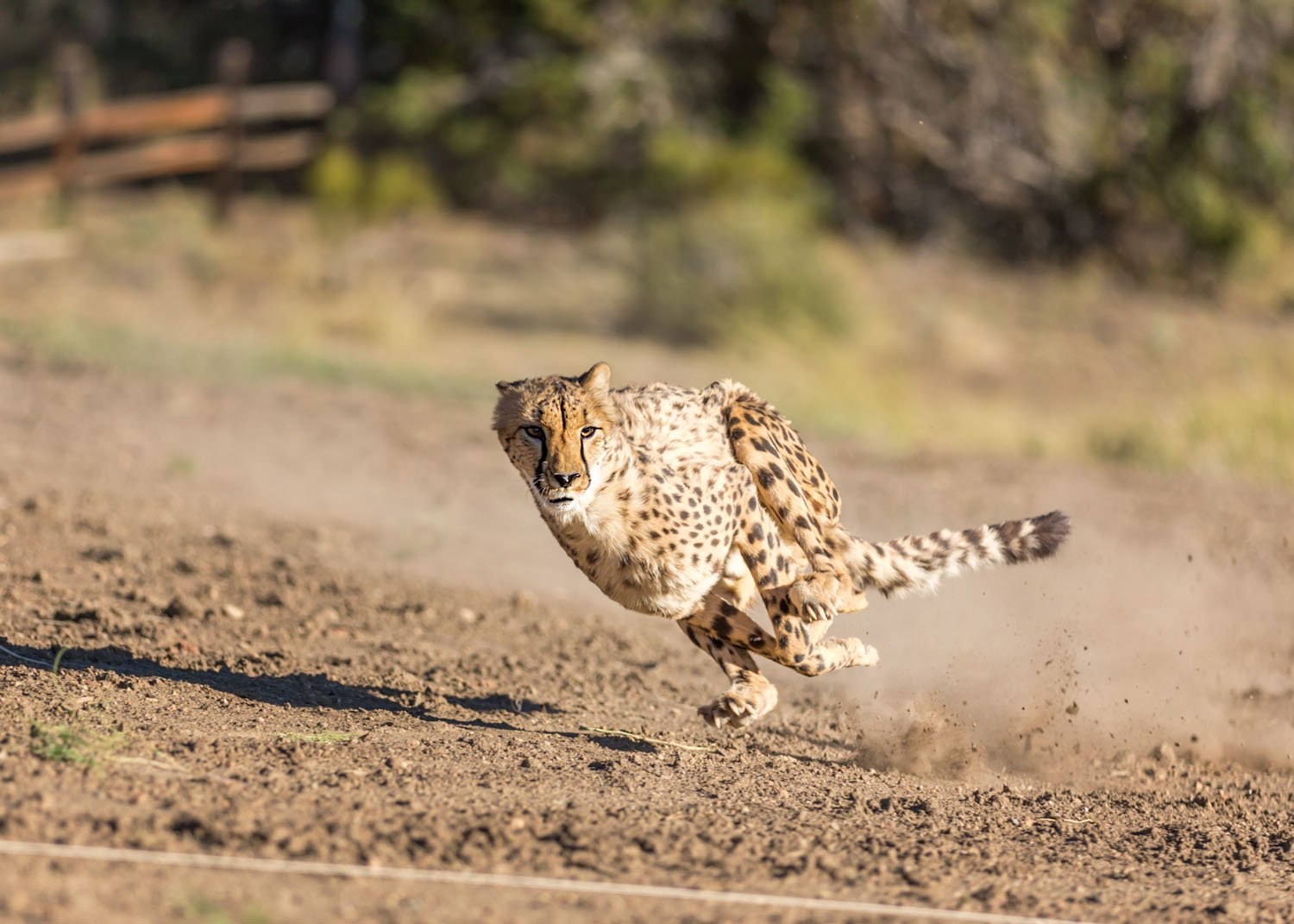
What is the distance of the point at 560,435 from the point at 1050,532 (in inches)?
66.5

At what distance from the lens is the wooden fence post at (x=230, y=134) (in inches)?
699

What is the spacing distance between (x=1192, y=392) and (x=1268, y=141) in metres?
5.47

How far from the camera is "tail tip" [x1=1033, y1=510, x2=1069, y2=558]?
17.5ft

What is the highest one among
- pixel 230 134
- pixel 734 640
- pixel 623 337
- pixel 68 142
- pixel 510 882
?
pixel 230 134

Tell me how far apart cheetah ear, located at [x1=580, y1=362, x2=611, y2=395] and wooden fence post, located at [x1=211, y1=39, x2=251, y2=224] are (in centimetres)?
1377

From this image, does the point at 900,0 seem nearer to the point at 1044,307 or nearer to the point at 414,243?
the point at 1044,307

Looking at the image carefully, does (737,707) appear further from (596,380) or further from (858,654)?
(596,380)

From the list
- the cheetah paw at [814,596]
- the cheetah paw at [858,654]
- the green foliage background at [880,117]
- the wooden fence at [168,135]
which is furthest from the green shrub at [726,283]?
the cheetah paw at [814,596]

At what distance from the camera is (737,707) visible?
493cm

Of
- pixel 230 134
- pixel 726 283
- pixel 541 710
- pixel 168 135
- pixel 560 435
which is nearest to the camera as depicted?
pixel 560 435

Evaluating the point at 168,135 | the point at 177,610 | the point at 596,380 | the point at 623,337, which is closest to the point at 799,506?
the point at 596,380

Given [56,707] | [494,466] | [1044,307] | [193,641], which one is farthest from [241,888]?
[1044,307]

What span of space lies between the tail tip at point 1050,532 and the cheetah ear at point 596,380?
4.83 feet

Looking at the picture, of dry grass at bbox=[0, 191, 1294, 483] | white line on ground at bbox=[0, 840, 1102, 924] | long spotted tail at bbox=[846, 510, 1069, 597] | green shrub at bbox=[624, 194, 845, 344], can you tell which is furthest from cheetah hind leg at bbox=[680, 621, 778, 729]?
green shrub at bbox=[624, 194, 845, 344]
